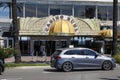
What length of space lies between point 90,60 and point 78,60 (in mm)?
876

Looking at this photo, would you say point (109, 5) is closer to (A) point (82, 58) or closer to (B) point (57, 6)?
(B) point (57, 6)

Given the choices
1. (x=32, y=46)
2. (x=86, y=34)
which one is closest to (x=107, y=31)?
(x=86, y=34)

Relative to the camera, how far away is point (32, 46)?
5641cm

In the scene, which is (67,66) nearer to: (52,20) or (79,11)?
(52,20)

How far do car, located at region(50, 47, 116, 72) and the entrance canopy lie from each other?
23.1 metres

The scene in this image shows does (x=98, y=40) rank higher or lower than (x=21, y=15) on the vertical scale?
lower

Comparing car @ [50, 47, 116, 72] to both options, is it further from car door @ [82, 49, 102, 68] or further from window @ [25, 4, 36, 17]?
window @ [25, 4, 36, 17]

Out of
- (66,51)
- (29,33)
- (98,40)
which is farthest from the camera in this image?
(98,40)

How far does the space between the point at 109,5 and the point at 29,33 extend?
15.2 meters

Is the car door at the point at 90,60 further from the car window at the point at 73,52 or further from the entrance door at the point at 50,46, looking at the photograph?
the entrance door at the point at 50,46

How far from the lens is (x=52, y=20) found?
5272 centimetres

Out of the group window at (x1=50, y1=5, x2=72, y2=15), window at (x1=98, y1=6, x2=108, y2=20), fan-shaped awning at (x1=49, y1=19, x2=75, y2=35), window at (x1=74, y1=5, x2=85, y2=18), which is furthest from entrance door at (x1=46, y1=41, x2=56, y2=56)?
window at (x1=98, y1=6, x2=108, y2=20)

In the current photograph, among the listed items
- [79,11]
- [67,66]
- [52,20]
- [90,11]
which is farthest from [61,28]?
[67,66]

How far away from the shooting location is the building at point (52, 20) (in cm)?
5331
